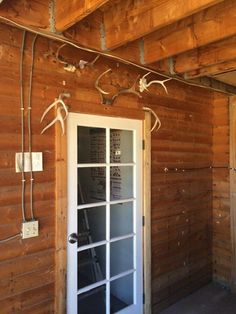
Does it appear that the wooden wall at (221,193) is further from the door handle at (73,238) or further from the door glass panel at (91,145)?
the door handle at (73,238)

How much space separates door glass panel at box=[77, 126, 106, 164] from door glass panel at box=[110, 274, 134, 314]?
1179 mm

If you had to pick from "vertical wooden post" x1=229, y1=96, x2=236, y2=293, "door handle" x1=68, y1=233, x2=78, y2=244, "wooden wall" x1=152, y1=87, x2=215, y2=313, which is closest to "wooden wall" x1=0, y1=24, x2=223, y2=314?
"wooden wall" x1=152, y1=87, x2=215, y2=313

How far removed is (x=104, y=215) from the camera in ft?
8.64

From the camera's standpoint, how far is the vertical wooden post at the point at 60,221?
2.26m

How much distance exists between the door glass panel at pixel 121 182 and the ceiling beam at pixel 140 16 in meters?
1.11

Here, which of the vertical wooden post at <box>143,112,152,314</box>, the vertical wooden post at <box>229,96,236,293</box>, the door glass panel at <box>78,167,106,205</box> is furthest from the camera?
the vertical wooden post at <box>229,96,236,293</box>

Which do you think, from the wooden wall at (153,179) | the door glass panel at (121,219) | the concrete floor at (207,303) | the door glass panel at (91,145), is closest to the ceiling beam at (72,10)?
the wooden wall at (153,179)

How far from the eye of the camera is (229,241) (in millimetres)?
3693

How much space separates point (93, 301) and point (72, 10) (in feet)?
7.51

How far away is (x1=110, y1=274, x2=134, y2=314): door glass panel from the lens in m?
2.74

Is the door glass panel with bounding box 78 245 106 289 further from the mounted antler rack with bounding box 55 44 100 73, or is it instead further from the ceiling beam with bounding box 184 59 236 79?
the ceiling beam with bounding box 184 59 236 79

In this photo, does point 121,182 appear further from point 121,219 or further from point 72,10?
point 72,10

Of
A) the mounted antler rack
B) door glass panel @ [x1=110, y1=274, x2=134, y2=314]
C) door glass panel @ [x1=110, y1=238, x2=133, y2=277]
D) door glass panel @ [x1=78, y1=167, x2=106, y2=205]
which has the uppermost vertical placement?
the mounted antler rack

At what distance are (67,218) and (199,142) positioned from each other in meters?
2.04
